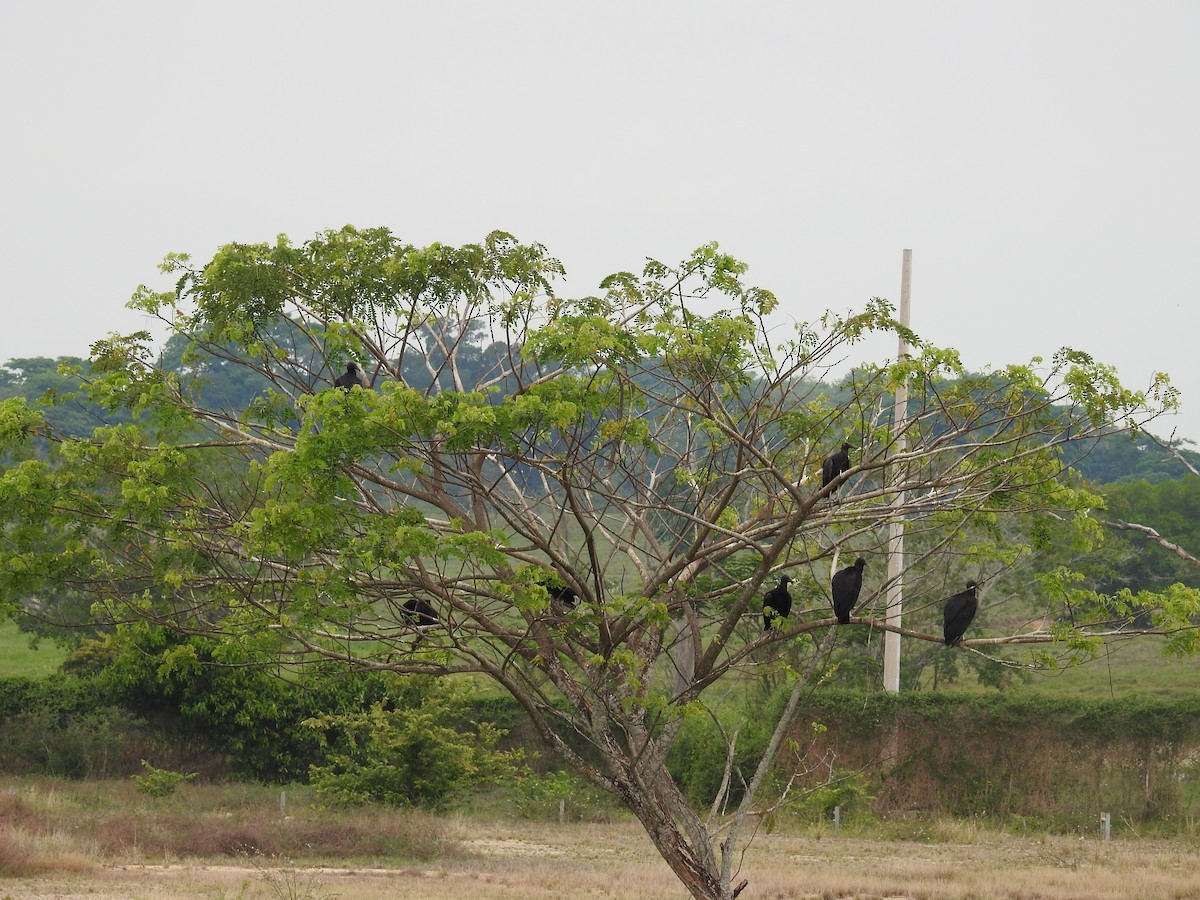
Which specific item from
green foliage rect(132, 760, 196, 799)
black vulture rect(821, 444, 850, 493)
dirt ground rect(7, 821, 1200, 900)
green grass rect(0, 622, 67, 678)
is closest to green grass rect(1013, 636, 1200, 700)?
dirt ground rect(7, 821, 1200, 900)

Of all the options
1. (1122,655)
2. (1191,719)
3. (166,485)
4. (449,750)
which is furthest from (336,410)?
(1122,655)

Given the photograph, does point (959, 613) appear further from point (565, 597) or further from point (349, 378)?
point (349, 378)

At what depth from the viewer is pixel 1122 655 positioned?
3728 centimetres

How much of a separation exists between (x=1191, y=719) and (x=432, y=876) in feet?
44.4

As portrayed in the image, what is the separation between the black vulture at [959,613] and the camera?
8.88m

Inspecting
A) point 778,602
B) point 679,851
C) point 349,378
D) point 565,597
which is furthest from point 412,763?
point 778,602

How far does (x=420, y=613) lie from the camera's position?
9.49m

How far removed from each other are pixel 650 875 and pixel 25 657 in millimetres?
25883

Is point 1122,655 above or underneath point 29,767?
above

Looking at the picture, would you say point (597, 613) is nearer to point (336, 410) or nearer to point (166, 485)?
point (336, 410)

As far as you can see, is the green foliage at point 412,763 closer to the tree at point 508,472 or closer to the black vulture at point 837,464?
the tree at point 508,472

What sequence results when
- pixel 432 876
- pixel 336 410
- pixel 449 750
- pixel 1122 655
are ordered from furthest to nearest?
pixel 1122 655
pixel 449 750
pixel 432 876
pixel 336 410

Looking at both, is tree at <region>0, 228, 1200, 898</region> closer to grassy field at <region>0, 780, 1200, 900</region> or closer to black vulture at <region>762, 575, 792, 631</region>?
black vulture at <region>762, 575, 792, 631</region>

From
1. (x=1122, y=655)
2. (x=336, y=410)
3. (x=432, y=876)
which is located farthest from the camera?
(x=1122, y=655)
